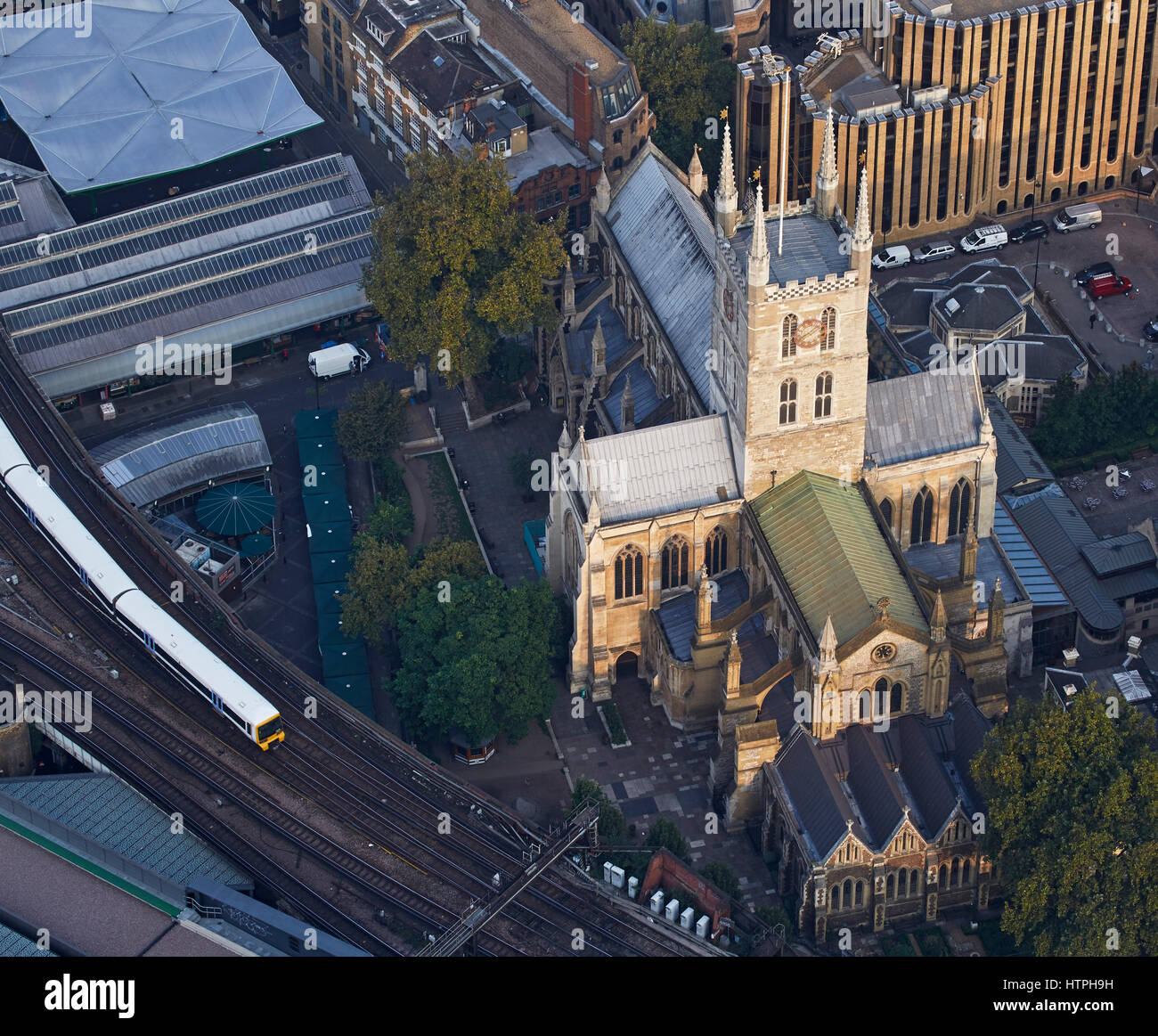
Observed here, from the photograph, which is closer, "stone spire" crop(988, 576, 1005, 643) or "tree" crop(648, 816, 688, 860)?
"tree" crop(648, 816, 688, 860)

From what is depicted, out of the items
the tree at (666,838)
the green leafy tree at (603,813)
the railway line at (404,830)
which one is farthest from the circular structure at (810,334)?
the railway line at (404,830)

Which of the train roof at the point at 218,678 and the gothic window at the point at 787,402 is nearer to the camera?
the gothic window at the point at 787,402

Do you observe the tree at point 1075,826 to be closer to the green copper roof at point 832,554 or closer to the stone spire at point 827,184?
the green copper roof at point 832,554

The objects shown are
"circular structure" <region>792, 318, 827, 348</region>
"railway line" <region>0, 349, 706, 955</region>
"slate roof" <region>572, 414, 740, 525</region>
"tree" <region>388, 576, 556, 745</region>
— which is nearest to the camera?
"railway line" <region>0, 349, 706, 955</region>

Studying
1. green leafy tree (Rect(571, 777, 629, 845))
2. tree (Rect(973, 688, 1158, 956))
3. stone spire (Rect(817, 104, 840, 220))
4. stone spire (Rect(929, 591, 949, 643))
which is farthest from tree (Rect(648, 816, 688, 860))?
stone spire (Rect(817, 104, 840, 220))

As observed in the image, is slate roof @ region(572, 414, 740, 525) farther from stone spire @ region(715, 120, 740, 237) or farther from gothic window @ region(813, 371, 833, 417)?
stone spire @ region(715, 120, 740, 237)

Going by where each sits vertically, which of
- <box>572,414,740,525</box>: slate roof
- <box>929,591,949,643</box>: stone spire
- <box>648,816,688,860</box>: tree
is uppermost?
<box>572,414,740,525</box>: slate roof
